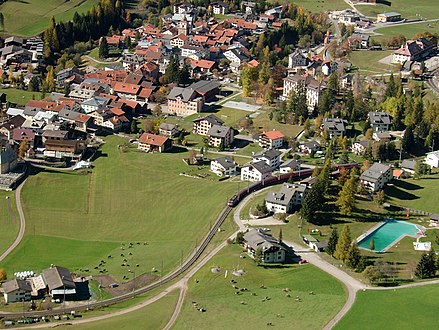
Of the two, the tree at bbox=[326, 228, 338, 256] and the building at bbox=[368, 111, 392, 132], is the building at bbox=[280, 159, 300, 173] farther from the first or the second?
the tree at bbox=[326, 228, 338, 256]

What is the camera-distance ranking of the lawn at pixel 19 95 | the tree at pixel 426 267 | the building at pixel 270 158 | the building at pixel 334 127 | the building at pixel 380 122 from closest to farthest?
the tree at pixel 426 267 < the building at pixel 270 158 < the building at pixel 334 127 < the building at pixel 380 122 < the lawn at pixel 19 95

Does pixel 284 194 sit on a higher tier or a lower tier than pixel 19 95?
Answer: higher

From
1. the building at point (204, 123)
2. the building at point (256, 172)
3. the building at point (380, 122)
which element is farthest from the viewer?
the building at point (204, 123)

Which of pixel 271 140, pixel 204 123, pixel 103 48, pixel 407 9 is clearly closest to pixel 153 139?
pixel 204 123

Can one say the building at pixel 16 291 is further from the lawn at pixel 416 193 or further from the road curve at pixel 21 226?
the lawn at pixel 416 193

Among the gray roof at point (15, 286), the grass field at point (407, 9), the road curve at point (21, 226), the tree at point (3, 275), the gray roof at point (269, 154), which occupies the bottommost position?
the road curve at point (21, 226)

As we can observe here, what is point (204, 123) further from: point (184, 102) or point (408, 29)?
point (408, 29)

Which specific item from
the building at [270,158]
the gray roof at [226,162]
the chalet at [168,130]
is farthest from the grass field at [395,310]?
the chalet at [168,130]

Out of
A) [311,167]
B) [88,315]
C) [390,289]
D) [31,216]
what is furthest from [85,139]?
[390,289]

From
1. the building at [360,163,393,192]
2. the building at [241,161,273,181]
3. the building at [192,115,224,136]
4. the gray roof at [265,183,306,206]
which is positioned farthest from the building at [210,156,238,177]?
the building at [360,163,393,192]
